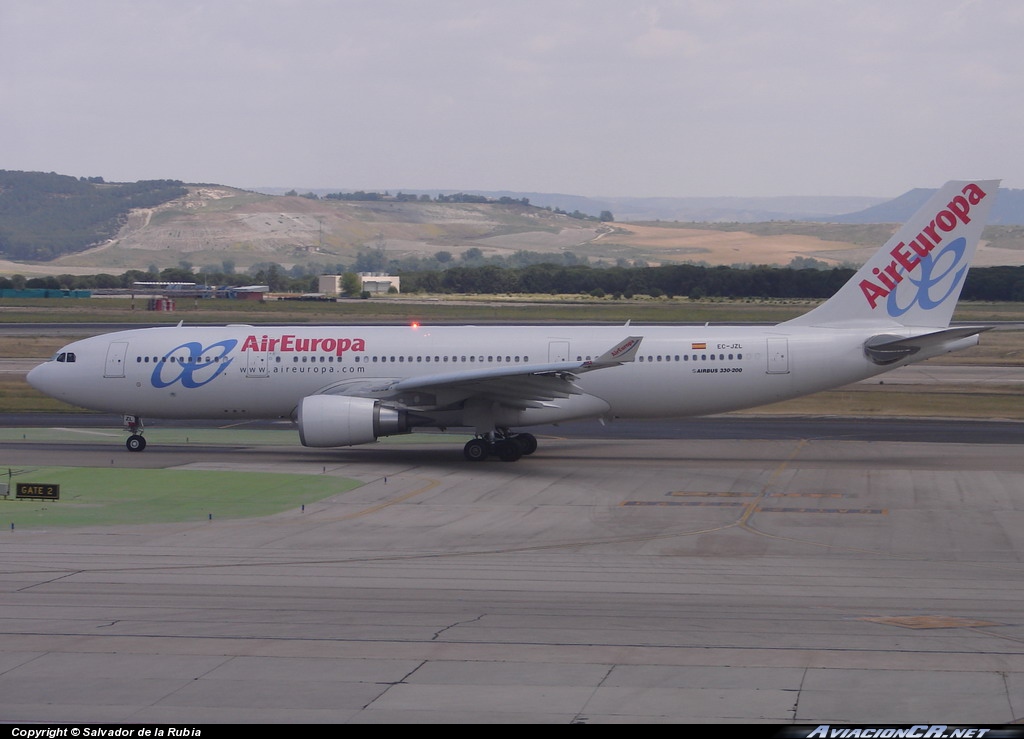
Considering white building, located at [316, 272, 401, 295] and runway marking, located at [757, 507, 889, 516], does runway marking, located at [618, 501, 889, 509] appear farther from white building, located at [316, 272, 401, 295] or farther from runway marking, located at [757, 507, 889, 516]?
white building, located at [316, 272, 401, 295]

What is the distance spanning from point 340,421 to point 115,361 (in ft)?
27.2

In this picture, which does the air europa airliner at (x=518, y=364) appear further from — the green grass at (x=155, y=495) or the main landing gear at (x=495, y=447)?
the green grass at (x=155, y=495)

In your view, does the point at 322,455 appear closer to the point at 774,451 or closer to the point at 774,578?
the point at 774,451

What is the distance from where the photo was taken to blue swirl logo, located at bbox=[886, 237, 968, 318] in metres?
31.9

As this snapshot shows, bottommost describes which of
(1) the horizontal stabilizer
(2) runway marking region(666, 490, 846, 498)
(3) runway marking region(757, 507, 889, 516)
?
(2) runway marking region(666, 490, 846, 498)

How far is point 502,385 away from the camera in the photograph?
3067cm

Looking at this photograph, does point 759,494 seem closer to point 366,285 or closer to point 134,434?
point 134,434

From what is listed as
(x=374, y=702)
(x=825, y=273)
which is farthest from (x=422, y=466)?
(x=825, y=273)

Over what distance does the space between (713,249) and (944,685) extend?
154130mm

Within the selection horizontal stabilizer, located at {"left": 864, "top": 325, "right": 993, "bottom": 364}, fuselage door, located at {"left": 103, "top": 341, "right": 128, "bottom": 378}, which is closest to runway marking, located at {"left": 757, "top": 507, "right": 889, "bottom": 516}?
horizontal stabilizer, located at {"left": 864, "top": 325, "right": 993, "bottom": 364}

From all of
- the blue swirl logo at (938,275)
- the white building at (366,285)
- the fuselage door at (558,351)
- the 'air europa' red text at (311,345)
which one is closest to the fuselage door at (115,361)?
the 'air europa' red text at (311,345)

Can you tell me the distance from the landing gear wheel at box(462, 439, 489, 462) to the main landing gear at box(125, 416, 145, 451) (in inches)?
394

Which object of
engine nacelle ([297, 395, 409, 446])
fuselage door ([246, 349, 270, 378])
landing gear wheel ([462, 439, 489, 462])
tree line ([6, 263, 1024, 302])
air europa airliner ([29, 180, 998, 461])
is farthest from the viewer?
tree line ([6, 263, 1024, 302])

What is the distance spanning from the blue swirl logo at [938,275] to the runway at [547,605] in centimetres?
541
